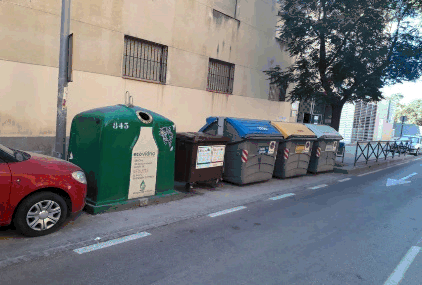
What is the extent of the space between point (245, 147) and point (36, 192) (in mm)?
5038

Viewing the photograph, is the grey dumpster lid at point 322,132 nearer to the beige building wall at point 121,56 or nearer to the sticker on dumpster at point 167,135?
the beige building wall at point 121,56

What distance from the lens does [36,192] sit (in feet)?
13.7

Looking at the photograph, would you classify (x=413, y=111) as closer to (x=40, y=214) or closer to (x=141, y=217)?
(x=141, y=217)

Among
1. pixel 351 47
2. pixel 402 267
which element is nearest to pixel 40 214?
pixel 402 267

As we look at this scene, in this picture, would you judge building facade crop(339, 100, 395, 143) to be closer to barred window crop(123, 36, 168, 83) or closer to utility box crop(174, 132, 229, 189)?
barred window crop(123, 36, 168, 83)

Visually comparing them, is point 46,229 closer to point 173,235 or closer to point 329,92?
point 173,235

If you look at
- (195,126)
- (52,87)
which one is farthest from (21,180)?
(195,126)

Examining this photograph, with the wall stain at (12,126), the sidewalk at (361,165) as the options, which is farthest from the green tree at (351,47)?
the wall stain at (12,126)

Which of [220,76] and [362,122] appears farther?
[362,122]

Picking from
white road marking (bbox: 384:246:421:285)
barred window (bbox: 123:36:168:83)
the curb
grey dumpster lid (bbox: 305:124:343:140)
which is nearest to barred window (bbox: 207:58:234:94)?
barred window (bbox: 123:36:168:83)

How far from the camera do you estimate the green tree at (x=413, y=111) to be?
215 ft

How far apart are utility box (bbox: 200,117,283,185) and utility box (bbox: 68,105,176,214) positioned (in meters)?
2.45

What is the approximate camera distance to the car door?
3842 mm

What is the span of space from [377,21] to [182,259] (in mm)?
11231
